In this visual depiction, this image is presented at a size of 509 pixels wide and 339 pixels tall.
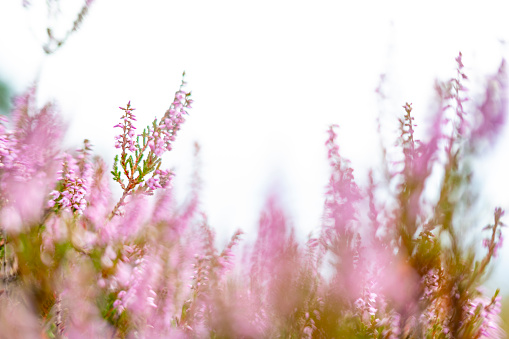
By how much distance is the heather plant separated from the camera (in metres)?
2.24

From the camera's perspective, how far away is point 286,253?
2771mm

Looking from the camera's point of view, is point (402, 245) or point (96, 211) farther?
point (96, 211)

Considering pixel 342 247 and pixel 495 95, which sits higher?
pixel 495 95

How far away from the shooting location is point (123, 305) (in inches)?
84.4

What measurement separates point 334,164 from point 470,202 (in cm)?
93

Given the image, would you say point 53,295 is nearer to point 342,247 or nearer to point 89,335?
point 89,335

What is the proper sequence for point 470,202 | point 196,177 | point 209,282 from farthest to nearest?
point 196,177 < point 209,282 < point 470,202

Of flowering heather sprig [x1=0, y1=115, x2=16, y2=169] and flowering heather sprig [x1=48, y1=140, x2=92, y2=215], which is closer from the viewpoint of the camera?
flowering heather sprig [x1=0, y1=115, x2=16, y2=169]

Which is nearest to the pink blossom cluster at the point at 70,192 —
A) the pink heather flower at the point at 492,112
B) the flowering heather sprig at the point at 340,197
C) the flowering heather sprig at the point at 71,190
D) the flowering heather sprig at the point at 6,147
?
the flowering heather sprig at the point at 71,190

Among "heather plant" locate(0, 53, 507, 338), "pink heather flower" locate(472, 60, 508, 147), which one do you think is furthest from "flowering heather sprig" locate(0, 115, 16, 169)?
"pink heather flower" locate(472, 60, 508, 147)

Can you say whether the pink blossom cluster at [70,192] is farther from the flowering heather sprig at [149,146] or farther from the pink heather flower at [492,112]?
the pink heather flower at [492,112]

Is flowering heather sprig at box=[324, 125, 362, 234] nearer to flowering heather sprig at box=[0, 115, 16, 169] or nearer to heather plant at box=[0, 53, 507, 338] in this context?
heather plant at box=[0, 53, 507, 338]

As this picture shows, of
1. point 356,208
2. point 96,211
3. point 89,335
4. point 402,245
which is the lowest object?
point 89,335

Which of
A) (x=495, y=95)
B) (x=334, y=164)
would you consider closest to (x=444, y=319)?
(x=334, y=164)
